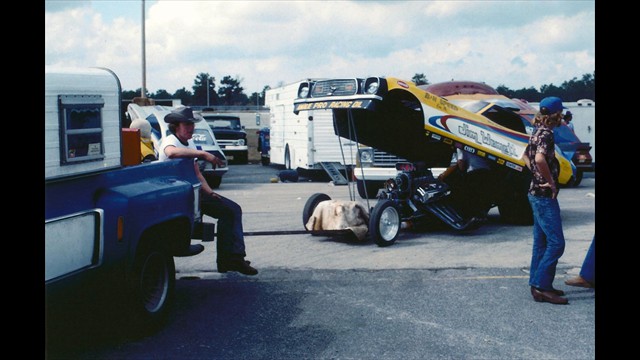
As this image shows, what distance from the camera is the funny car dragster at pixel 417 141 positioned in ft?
32.3

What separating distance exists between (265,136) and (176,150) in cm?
2287

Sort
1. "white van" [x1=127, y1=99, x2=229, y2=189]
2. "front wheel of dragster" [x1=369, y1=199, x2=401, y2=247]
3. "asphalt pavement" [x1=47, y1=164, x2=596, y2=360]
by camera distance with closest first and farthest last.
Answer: "asphalt pavement" [x1=47, y1=164, x2=596, y2=360]
"front wheel of dragster" [x1=369, y1=199, x2=401, y2=247]
"white van" [x1=127, y1=99, x2=229, y2=189]

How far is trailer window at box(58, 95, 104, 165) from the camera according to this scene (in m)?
4.96

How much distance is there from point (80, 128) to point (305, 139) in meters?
15.3

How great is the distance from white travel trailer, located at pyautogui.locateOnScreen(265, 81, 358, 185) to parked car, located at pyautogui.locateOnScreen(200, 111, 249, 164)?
3730mm

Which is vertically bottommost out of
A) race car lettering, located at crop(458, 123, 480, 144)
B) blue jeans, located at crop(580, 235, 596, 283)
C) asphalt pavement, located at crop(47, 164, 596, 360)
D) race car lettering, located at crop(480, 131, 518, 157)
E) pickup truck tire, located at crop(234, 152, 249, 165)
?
asphalt pavement, located at crop(47, 164, 596, 360)

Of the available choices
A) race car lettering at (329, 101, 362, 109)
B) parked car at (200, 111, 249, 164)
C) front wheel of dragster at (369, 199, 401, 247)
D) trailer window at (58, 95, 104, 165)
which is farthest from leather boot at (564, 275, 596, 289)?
parked car at (200, 111, 249, 164)

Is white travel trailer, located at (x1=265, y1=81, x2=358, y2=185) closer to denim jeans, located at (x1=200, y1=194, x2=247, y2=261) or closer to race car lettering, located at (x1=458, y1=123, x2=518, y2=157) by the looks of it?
race car lettering, located at (x1=458, y1=123, x2=518, y2=157)

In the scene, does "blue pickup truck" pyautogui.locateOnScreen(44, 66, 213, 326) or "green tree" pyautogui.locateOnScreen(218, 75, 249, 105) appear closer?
"blue pickup truck" pyautogui.locateOnScreen(44, 66, 213, 326)

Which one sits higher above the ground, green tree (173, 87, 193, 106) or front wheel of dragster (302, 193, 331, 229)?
green tree (173, 87, 193, 106)

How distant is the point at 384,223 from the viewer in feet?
32.9

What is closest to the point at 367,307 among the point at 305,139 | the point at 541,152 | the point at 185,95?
the point at 541,152

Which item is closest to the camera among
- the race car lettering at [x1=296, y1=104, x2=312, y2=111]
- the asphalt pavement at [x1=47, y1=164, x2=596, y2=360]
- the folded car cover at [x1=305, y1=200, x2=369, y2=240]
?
the asphalt pavement at [x1=47, y1=164, x2=596, y2=360]
